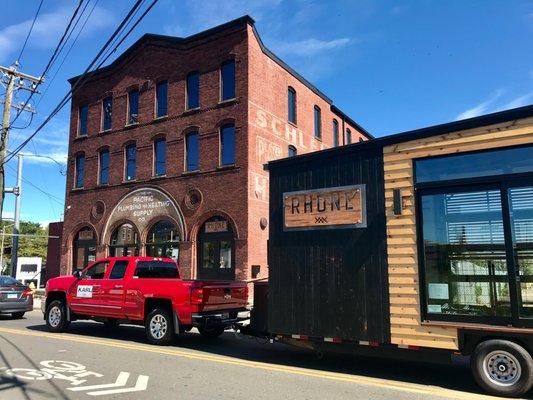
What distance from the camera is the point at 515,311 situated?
657cm

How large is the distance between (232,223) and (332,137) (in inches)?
450

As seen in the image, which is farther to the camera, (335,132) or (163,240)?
(335,132)

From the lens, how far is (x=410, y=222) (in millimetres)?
7504

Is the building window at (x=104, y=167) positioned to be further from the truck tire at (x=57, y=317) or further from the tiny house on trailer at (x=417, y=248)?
the tiny house on trailer at (x=417, y=248)

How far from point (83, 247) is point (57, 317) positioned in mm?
15298

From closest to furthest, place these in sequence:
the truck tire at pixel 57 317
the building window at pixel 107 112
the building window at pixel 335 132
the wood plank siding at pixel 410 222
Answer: the wood plank siding at pixel 410 222, the truck tire at pixel 57 317, the building window at pixel 107 112, the building window at pixel 335 132

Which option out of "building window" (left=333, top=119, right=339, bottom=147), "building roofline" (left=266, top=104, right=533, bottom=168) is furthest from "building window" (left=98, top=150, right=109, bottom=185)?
"building roofline" (left=266, top=104, right=533, bottom=168)

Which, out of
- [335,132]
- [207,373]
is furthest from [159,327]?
[335,132]

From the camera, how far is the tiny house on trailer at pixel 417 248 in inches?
263

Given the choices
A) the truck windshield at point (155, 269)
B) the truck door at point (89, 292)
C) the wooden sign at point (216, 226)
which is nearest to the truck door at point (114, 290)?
the truck door at point (89, 292)

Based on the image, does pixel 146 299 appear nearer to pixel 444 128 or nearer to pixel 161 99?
pixel 444 128

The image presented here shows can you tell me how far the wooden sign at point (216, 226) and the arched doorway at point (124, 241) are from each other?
15.2ft

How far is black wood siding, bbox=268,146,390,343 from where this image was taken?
7687 millimetres

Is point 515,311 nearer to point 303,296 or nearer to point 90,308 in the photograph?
point 303,296
